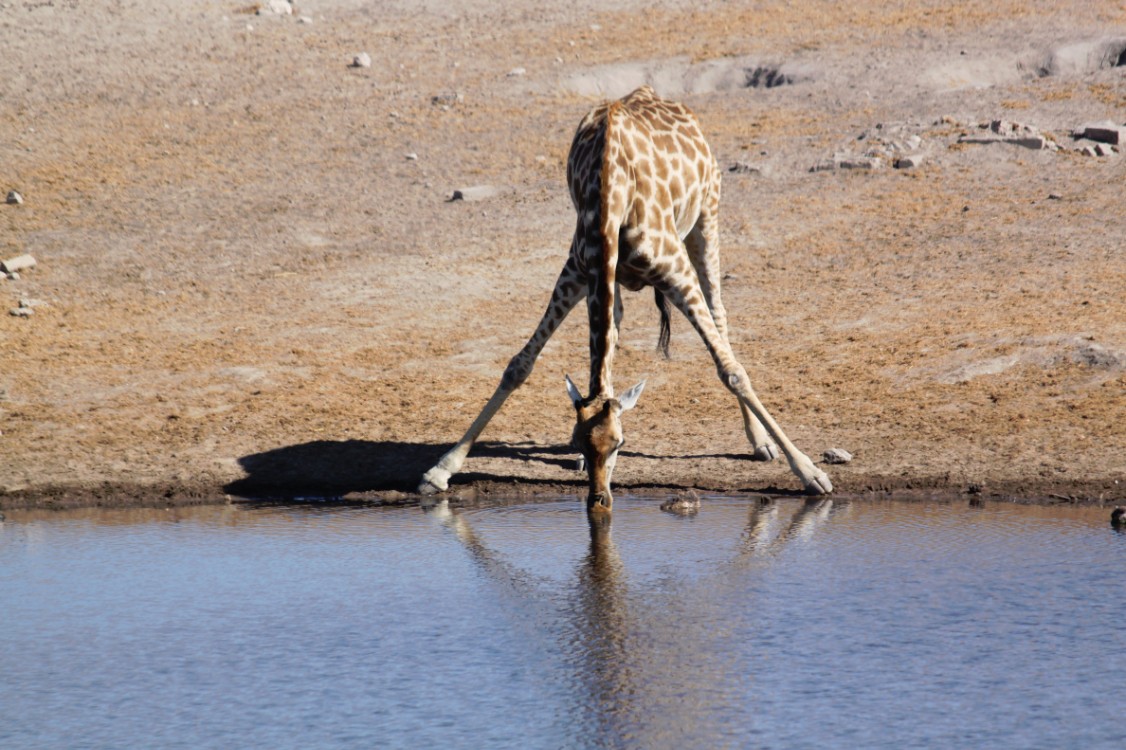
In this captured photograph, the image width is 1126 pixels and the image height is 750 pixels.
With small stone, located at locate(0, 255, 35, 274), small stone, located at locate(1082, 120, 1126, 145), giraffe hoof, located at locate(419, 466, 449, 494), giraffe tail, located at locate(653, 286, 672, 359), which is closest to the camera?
giraffe hoof, located at locate(419, 466, 449, 494)

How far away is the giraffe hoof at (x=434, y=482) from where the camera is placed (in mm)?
9672

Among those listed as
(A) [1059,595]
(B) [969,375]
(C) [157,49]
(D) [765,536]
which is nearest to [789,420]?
(B) [969,375]

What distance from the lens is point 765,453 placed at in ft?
33.5

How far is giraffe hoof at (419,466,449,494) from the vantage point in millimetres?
9672

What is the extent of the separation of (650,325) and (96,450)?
5.58 m

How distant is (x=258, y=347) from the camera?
1324 centimetres

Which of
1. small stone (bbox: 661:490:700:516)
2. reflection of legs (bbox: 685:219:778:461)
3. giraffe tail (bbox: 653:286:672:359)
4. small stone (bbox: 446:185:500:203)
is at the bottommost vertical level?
small stone (bbox: 661:490:700:516)

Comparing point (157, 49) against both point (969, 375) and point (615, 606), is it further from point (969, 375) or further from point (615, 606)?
point (615, 606)

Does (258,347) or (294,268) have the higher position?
(294,268)

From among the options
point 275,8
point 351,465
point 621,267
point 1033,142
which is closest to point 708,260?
point 621,267

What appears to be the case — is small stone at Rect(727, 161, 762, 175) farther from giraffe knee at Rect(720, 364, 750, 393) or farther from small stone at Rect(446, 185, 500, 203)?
giraffe knee at Rect(720, 364, 750, 393)

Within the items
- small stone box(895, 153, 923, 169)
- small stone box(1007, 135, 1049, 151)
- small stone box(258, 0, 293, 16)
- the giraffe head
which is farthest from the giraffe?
small stone box(258, 0, 293, 16)

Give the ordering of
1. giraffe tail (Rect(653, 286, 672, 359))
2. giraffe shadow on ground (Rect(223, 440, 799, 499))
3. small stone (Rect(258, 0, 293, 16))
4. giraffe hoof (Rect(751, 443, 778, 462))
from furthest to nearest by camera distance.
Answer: small stone (Rect(258, 0, 293, 16)) → giraffe tail (Rect(653, 286, 672, 359)) → giraffe hoof (Rect(751, 443, 778, 462)) → giraffe shadow on ground (Rect(223, 440, 799, 499))

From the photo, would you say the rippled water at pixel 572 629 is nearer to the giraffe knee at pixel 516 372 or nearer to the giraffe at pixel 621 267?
the giraffe at pixel 621 267
